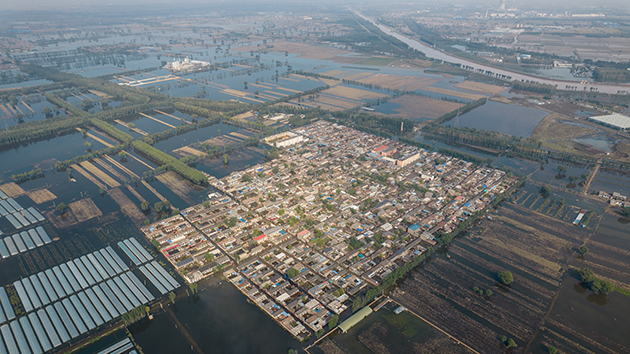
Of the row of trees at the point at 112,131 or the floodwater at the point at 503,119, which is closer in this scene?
the row of trees at the point at 112,131

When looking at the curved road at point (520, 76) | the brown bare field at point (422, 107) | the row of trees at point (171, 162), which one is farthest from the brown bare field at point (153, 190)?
the curved road at point (520, 76)

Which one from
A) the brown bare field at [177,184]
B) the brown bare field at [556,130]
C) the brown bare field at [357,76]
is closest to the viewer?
the brown bare field at [177,184]

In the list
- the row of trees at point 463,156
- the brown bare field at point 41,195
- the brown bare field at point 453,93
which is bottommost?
the brown bare field at point 41,195

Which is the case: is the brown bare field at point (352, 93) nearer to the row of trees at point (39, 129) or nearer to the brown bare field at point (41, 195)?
the row of trees at point (39, 129)

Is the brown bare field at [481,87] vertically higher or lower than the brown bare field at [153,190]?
higher

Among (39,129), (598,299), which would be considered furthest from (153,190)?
(598,299)

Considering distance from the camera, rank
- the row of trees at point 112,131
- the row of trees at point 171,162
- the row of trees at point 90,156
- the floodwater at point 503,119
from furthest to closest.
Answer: the floodwater at point 503,119 → the row of trees at point 112,131 → the row of trees at point 90,156 → the row of trees at point 171,162
